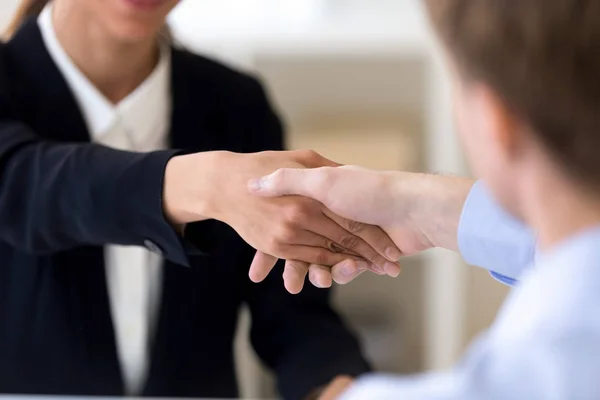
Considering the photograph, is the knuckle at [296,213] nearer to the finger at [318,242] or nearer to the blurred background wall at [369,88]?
the finger at [318,242]

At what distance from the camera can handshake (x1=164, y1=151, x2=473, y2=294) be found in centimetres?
51

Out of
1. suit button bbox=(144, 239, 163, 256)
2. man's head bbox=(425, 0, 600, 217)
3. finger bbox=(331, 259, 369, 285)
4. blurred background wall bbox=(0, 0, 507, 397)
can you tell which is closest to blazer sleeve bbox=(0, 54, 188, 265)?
suit button bbox=(144, 239, 163, 256)

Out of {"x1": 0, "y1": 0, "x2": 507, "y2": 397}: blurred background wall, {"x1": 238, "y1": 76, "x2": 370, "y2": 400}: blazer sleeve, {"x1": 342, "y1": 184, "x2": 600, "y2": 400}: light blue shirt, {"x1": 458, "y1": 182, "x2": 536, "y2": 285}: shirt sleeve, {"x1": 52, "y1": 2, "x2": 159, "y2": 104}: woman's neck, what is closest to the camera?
{"x1": 342, "y1": 184, "x2": 600, "y2": 400}: light blue shirt

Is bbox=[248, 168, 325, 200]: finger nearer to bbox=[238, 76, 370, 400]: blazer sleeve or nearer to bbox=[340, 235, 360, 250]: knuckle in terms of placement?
bbox=[340, 235, 360, 250]: knuckle

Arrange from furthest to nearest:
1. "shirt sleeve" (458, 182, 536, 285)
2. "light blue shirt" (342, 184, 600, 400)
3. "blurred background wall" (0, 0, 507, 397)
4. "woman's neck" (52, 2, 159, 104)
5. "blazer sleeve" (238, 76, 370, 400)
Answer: "blurred background wall" (0, 0, 507, 397) < "blazer sleeve" (238, 76, 370, 400) < "woman's neck" (52, 2, 159, 104) < "shirt sleeve" (458, 182, 536, 285) < "light blue shirt" (342, 184, 600, 400)

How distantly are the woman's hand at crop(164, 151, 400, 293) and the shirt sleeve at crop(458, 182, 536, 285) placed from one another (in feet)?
0.18

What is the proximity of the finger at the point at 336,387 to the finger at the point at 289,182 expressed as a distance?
0.58 ft

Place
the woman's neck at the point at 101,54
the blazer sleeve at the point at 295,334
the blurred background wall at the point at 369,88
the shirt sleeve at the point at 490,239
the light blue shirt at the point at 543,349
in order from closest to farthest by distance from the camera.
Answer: the light blue shirt at the point at 543,349 → the shirt sleeve at the point at 490,239 → the woman's neck at the point at 101,54 → the blazer sleeve at the point at 295,334 → the blurred background wall at the point at 369,88

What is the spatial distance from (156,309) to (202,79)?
7.7 inches

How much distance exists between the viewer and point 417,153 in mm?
1183

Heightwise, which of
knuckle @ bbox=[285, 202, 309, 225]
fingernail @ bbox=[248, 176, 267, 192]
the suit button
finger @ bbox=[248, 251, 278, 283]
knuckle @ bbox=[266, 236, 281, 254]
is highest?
fingernail @ bbox=[248, 176, 267, 192]

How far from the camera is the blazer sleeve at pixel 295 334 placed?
0.70 m

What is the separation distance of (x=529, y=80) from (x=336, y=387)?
0.39 meters

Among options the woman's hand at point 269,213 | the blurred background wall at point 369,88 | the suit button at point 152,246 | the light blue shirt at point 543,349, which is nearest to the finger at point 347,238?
the woman's hand at point 269,213
